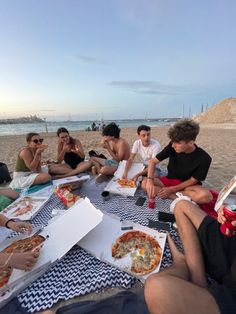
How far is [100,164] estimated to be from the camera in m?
5.18

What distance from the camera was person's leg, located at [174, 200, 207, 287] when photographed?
5.68 ft

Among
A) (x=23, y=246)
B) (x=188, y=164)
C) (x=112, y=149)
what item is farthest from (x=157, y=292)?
(x=112, y=149)

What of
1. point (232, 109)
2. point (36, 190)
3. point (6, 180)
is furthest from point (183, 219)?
point (232, 109)

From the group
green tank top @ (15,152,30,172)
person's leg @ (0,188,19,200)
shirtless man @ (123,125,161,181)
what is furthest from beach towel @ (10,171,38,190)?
shirtless man @ (123,125,161,181)

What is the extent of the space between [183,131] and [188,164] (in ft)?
2.16

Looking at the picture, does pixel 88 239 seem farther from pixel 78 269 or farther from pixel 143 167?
pixel 143 167

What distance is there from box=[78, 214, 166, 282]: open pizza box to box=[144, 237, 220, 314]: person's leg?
0.61 meters

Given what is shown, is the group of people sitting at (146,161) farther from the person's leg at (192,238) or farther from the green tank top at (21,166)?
the person's leg at (192,238)

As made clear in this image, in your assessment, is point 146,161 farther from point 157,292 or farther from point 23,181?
point 157,292

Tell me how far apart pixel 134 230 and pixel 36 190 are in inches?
97.7

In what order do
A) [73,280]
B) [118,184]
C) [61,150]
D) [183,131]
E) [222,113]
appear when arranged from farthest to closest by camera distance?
[222,113] < [61,150] < [118,184] < [183,131] < [73,280]

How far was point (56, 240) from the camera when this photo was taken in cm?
223

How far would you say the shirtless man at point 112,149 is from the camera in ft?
15.4

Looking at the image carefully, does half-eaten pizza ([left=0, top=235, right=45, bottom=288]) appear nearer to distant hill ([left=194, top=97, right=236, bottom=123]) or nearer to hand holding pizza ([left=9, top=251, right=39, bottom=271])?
hand holding pizza ([left=9, top=251, right=39, bottom=271])
